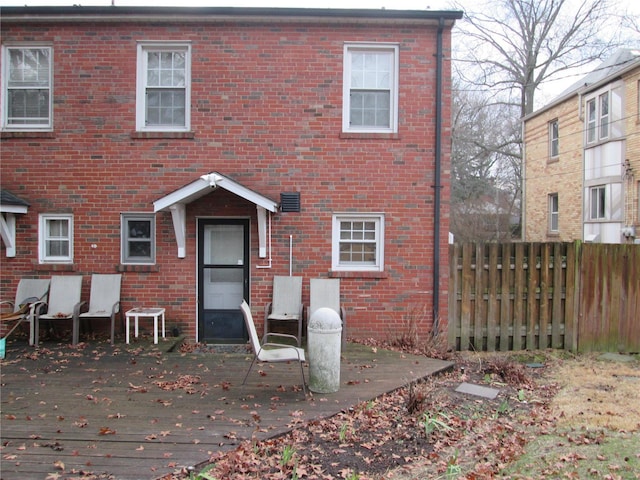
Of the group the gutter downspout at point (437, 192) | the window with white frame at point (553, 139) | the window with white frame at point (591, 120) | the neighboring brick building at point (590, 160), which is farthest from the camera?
the window with white frame at point (553, 139)

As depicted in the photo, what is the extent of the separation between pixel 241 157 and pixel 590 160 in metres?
13.8

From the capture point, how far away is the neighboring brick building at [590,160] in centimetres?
1469

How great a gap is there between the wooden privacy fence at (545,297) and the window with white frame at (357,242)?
134 centimetres

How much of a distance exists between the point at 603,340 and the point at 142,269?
8.28 meters

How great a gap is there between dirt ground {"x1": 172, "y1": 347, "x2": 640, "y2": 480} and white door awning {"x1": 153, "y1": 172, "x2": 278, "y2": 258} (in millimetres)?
3619

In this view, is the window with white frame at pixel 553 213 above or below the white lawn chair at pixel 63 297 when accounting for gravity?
above

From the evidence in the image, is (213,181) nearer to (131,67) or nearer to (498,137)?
(131,67)

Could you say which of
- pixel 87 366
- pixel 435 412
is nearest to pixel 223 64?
pixel 87 366

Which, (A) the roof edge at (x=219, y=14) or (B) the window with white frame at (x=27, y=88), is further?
(B) the window with white frame at (x=27, y=88)

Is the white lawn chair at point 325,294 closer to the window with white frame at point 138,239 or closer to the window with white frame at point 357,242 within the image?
the window with white frame at point 357,242

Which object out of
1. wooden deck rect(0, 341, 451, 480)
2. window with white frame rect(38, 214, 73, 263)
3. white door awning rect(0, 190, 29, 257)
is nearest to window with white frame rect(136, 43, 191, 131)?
window with white frame rect(38, 214, 73, 263)

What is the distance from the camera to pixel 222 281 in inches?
332

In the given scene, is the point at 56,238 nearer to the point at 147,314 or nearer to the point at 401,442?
the point at 147,314

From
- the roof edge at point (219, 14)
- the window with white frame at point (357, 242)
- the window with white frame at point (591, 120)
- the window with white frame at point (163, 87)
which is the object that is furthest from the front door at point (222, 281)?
the window with white frame at point (591, 120)
